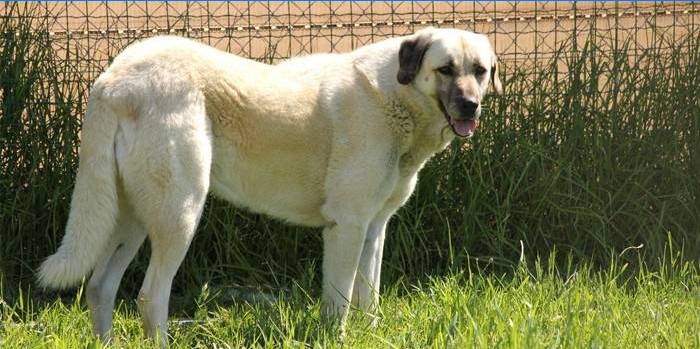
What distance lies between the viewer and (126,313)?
16.5 ft

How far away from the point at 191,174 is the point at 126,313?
3.52 ft

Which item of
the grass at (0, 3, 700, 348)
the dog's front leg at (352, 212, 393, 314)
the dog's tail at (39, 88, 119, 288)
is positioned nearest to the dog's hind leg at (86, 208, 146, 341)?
the dog's tail at (39, 88, 119, 288)

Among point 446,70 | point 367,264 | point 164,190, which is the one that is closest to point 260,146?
point 164,190

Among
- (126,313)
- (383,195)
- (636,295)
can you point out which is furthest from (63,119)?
(636,295)

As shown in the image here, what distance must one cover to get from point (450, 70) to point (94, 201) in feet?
5.51

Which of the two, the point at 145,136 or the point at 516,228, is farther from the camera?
the point at 516,228

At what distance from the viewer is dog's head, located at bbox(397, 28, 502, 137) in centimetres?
454

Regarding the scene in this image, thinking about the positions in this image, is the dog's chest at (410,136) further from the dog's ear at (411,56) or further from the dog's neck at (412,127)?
the dog's ear at (411,56)

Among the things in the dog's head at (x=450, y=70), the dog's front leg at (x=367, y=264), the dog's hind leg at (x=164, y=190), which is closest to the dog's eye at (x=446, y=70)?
the dog's head at (x=450, y=70)

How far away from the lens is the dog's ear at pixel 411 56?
4641 mm

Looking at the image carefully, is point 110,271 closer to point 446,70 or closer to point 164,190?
point 164,190

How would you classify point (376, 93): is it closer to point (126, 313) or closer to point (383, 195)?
point (383, 195)

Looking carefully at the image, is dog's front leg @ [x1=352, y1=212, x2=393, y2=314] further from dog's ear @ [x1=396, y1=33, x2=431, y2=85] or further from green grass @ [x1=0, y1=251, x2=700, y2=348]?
dog's ear @ [x1=396, y1=33, x2=431, y2=85]

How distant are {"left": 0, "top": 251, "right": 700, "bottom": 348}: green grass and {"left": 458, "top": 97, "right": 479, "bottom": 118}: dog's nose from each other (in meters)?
0.79
